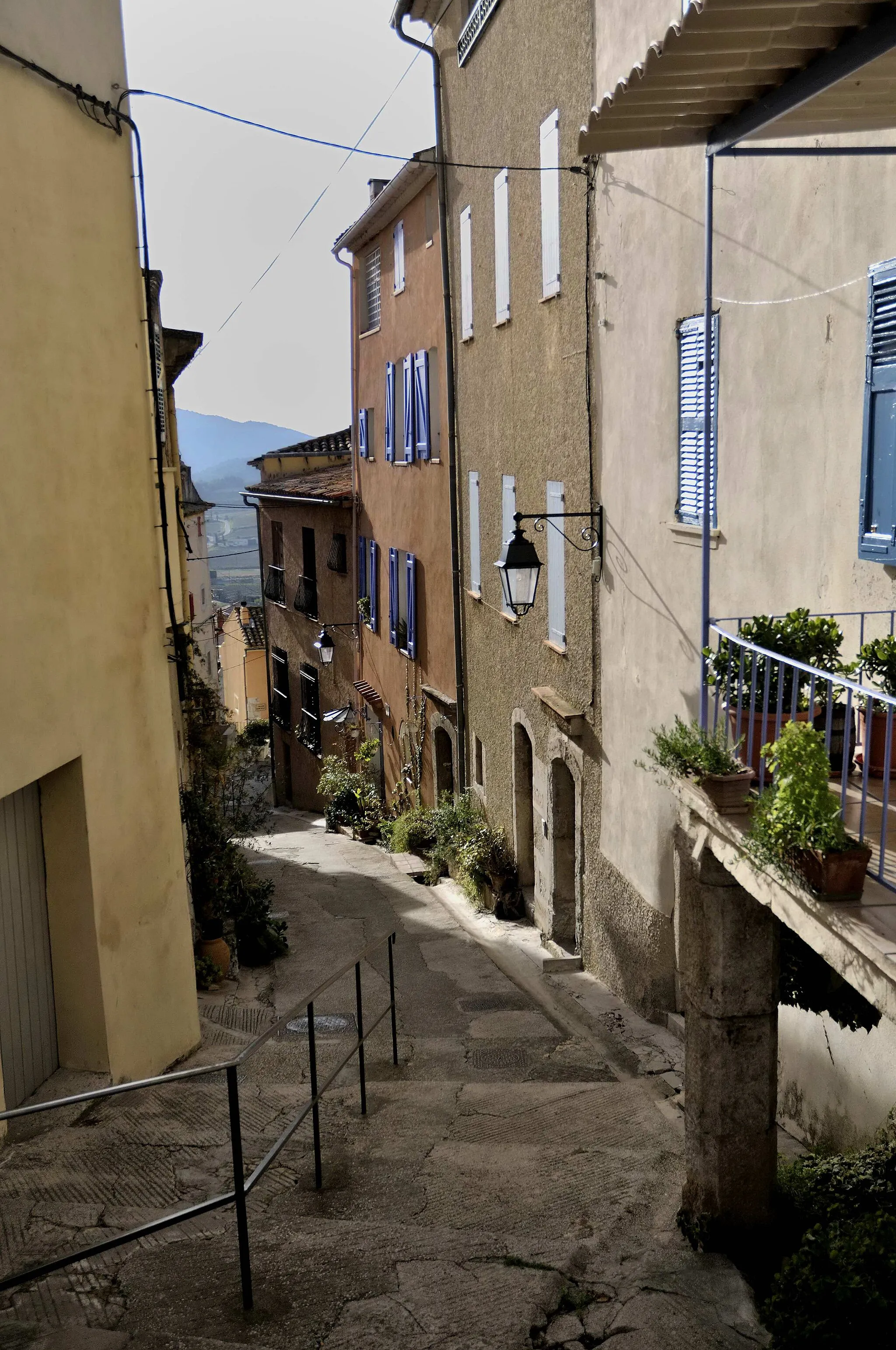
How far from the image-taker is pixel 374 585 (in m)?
21.4

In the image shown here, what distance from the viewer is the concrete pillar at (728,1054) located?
554 centimetres

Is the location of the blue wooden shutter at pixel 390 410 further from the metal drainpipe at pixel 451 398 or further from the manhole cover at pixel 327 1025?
the manhole cover at pixel 327 1025

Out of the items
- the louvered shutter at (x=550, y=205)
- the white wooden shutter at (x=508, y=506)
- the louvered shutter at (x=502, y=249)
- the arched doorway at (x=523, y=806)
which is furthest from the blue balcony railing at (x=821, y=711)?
the louvered shutter at (x=502, y=249)

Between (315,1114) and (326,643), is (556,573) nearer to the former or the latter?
(315,1114)

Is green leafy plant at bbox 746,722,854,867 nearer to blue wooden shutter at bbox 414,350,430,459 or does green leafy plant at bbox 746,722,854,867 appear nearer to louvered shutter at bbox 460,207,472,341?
louvered shutter at bbox 460,207,472,341

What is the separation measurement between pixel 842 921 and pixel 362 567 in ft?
62.2

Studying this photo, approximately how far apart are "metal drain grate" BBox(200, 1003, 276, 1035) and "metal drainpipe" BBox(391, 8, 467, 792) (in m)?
6.84

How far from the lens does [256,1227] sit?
5309 millimetres

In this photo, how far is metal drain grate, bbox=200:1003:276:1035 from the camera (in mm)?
9656

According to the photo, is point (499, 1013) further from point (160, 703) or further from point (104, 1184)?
point (104, 1184)

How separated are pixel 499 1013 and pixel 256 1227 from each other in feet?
16.7

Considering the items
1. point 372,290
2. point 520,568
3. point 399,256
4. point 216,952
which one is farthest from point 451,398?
point 216,952

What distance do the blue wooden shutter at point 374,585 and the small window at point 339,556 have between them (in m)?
1.74

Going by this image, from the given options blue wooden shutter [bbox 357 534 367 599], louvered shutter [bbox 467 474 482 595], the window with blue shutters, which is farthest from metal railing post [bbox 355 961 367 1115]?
blue wooden shutter [bbox 357 534 367 599]
